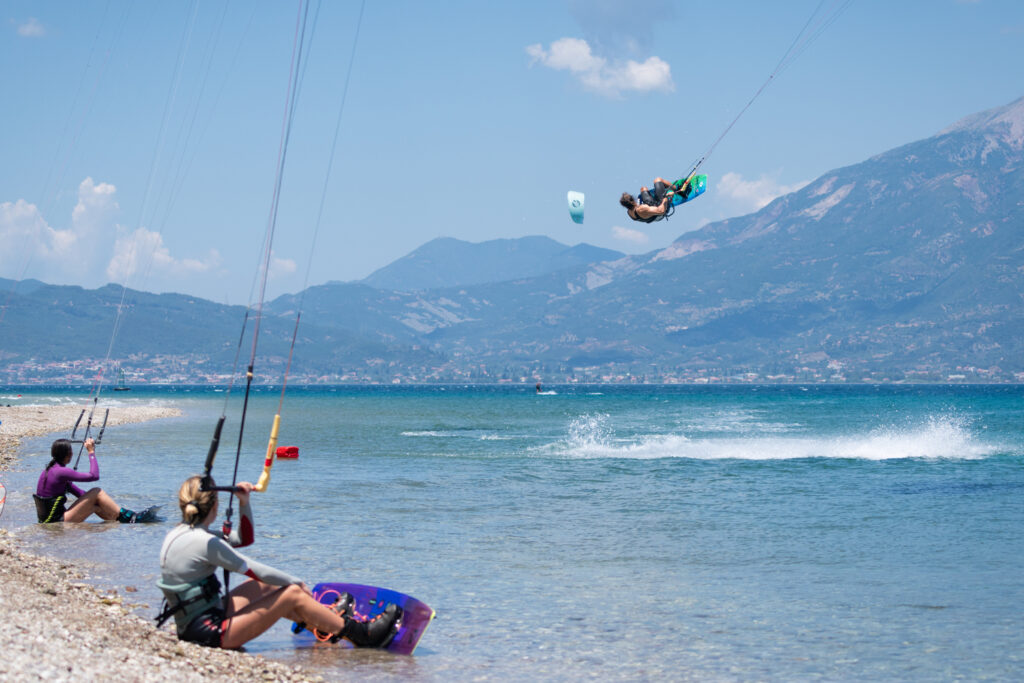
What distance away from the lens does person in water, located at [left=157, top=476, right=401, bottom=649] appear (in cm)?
941

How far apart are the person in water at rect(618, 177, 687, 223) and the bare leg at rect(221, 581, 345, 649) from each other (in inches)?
400

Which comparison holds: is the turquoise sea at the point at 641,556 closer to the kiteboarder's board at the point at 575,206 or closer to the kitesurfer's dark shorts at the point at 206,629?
the kitesurfer's dark shorts at the point at 206,629

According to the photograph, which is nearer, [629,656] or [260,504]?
[629,656]

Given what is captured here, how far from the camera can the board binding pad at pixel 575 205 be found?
18.1m

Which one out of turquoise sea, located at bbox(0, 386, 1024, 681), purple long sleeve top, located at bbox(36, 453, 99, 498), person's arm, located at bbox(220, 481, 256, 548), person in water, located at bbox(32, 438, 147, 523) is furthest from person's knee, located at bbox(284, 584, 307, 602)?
purple long sleeve top, located at bbox(36, 453, 99, 498)

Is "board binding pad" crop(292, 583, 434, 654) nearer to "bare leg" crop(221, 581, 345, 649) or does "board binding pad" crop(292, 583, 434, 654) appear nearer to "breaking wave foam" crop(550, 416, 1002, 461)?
"bare leg" crop(221, 581, 345, 649)

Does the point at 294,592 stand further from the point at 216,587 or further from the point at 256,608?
the point at 216,587

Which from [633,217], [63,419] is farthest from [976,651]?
[63,419]

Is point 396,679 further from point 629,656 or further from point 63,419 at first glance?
point 63,419

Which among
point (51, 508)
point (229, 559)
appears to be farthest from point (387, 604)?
point (51, 508)

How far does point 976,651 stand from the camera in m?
11.1

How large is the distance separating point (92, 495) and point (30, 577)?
6.07 m

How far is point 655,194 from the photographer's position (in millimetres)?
18547

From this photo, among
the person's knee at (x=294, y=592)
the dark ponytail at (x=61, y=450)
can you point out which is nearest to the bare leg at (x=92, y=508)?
the dark ponytail at (x=61, y=450)
